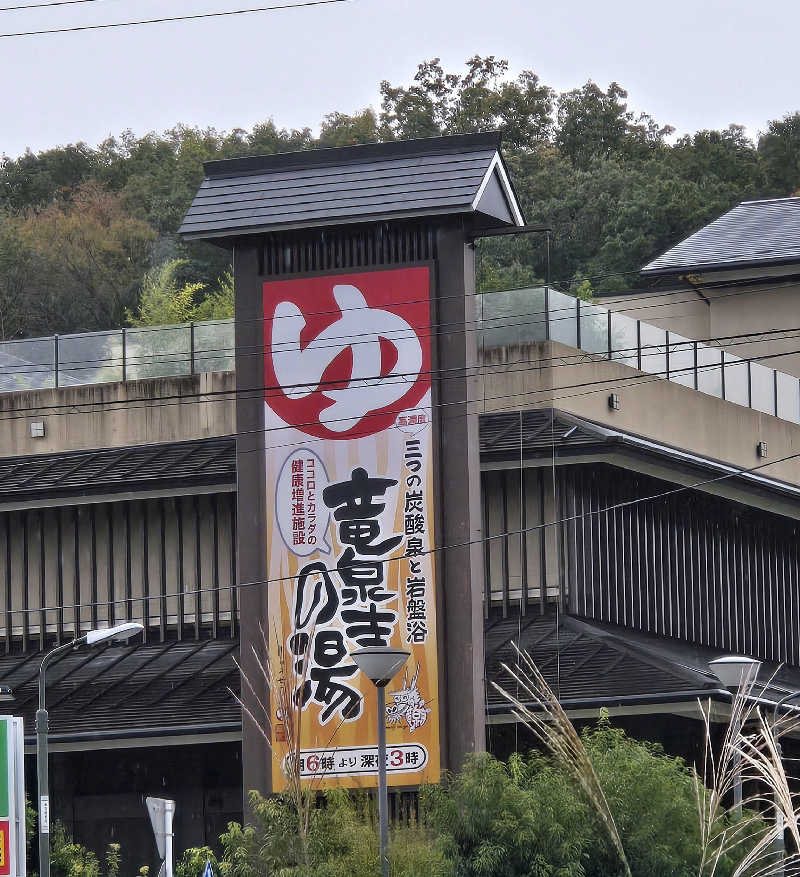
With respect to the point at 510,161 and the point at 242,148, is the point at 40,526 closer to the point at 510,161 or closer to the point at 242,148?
the point at 510,161

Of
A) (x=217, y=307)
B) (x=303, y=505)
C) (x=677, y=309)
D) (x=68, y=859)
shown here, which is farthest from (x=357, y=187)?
(x=217, y=307)

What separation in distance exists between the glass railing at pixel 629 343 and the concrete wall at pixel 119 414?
5.81 m

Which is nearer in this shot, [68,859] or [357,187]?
[357,187]

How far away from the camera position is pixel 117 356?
3581cm

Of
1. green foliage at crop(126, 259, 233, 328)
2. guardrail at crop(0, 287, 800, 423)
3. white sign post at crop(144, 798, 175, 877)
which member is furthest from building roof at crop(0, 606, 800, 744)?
green foliage at crop(126, 259, 233, 328)

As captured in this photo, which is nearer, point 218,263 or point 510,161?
point 218,263

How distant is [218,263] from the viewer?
6925cm

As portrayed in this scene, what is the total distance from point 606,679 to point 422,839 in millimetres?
7200

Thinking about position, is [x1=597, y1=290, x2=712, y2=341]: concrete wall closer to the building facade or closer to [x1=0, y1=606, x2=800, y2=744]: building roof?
the building facade

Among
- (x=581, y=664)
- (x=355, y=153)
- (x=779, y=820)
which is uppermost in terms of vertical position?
(x=355, y=153)

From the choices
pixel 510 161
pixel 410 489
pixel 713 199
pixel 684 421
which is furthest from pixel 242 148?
pixel 410 489

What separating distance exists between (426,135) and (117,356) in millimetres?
43321

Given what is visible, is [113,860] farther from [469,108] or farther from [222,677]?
[469,108]

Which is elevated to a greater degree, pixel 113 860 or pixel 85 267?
pixel 85 267
